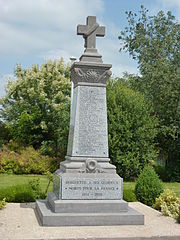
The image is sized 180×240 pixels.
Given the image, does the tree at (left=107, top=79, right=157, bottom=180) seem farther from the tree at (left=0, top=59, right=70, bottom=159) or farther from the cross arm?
the cross arm

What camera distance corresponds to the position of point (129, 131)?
62.8 feet

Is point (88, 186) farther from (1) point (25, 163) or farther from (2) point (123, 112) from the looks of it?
(1) point (25, 163)

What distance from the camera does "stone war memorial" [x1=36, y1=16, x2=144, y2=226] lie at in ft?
24.2

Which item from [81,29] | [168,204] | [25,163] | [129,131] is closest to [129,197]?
[168,204]

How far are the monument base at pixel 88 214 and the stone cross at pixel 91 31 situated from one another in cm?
389

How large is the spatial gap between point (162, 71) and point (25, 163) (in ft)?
33.3

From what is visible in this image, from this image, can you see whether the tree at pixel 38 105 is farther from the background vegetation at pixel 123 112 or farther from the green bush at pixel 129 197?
the green bush at pixel 129 197

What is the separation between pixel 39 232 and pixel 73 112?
10.3ft

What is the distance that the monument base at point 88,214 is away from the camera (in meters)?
7.11

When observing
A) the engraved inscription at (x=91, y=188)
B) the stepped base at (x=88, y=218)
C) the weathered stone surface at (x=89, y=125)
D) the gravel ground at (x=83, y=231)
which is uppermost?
the weathered stone surface at (x=89, y=125)

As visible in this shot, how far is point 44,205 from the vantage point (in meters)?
8.33

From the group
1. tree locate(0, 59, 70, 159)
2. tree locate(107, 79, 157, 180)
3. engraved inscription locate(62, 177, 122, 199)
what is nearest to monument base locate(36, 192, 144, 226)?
engraved inscription locate(62, 177, 122, 199)

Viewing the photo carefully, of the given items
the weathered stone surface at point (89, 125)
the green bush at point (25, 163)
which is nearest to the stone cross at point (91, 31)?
the weathered stone surface at point (89, 125)

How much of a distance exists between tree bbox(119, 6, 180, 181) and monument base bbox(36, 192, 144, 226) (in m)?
13.6
